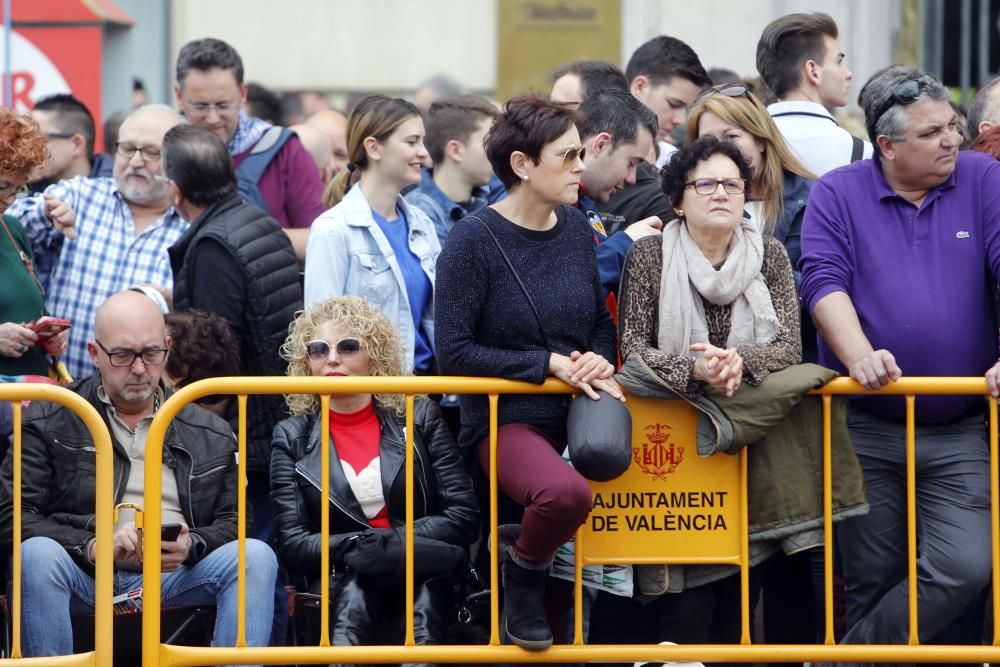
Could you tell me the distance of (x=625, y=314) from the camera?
538 centimetres

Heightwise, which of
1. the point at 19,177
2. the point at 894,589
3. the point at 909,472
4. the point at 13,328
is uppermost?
the point at 19,177

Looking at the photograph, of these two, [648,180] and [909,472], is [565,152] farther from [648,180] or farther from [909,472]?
[909,472]

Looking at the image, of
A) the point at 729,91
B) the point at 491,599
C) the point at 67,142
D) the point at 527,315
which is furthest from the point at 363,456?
the point at 67,142

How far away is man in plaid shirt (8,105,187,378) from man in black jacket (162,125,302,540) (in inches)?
15.1

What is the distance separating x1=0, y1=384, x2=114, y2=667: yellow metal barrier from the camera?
198 inches

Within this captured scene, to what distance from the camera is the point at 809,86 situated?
6598 millimetres

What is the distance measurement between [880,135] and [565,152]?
42.1 inches

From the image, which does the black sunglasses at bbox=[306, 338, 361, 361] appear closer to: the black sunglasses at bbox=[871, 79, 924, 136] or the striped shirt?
the striped shirt

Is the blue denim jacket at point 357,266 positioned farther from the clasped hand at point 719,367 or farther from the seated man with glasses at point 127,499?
the clasped hand at point 719,367

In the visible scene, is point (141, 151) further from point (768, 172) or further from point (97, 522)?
point (768, 172)

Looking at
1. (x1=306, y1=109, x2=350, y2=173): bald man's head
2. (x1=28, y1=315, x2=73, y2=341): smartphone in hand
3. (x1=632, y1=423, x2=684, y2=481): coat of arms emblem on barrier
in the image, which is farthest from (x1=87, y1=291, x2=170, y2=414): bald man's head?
(x1=306, y1=109, x2=350, y2=173): bald man's head

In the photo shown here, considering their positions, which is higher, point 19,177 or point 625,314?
point 19,177

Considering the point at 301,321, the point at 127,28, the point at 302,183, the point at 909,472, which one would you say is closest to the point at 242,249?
the point at 301,321

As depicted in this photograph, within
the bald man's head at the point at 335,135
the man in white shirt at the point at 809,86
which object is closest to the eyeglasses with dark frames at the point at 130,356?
the man in white shirt at the point at 809,86
